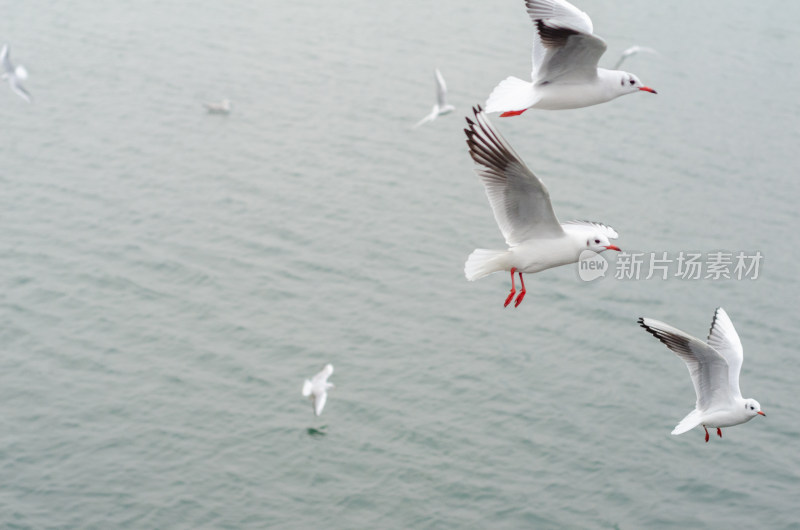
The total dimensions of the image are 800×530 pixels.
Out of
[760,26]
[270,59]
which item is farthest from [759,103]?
[270,59]

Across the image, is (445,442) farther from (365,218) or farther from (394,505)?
(365,218)

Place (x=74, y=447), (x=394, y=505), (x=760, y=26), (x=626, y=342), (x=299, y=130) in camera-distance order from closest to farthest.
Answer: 1. (x=394, y=505)
2. (x=74, y=447)
3. (x=626, y=342)
4. (x=299, y=130)
5. (x=760, y=26)

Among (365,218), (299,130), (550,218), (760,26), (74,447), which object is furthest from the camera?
(760,26)

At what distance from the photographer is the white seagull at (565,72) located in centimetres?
A: 1089

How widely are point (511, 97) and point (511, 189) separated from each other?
1.08m

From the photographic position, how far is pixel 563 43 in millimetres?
10977

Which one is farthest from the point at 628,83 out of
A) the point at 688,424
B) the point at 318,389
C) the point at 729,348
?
the point at 318,389

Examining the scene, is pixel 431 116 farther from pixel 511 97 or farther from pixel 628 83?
pixel 511 97

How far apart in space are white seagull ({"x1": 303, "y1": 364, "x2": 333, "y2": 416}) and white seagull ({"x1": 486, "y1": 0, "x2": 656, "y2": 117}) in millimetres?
17734

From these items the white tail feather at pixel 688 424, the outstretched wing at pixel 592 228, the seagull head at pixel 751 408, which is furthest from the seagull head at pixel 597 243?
the seagull head at pixel 751 408

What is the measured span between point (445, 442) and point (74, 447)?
10.4m

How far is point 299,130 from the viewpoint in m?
43.3

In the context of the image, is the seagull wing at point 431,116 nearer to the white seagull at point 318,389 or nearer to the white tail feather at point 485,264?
the white seagull at point 318,389

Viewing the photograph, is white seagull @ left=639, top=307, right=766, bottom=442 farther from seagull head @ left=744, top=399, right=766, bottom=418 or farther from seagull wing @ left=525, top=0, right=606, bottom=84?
seagull wing @ left=525, top=0, right=606, bottom=84
